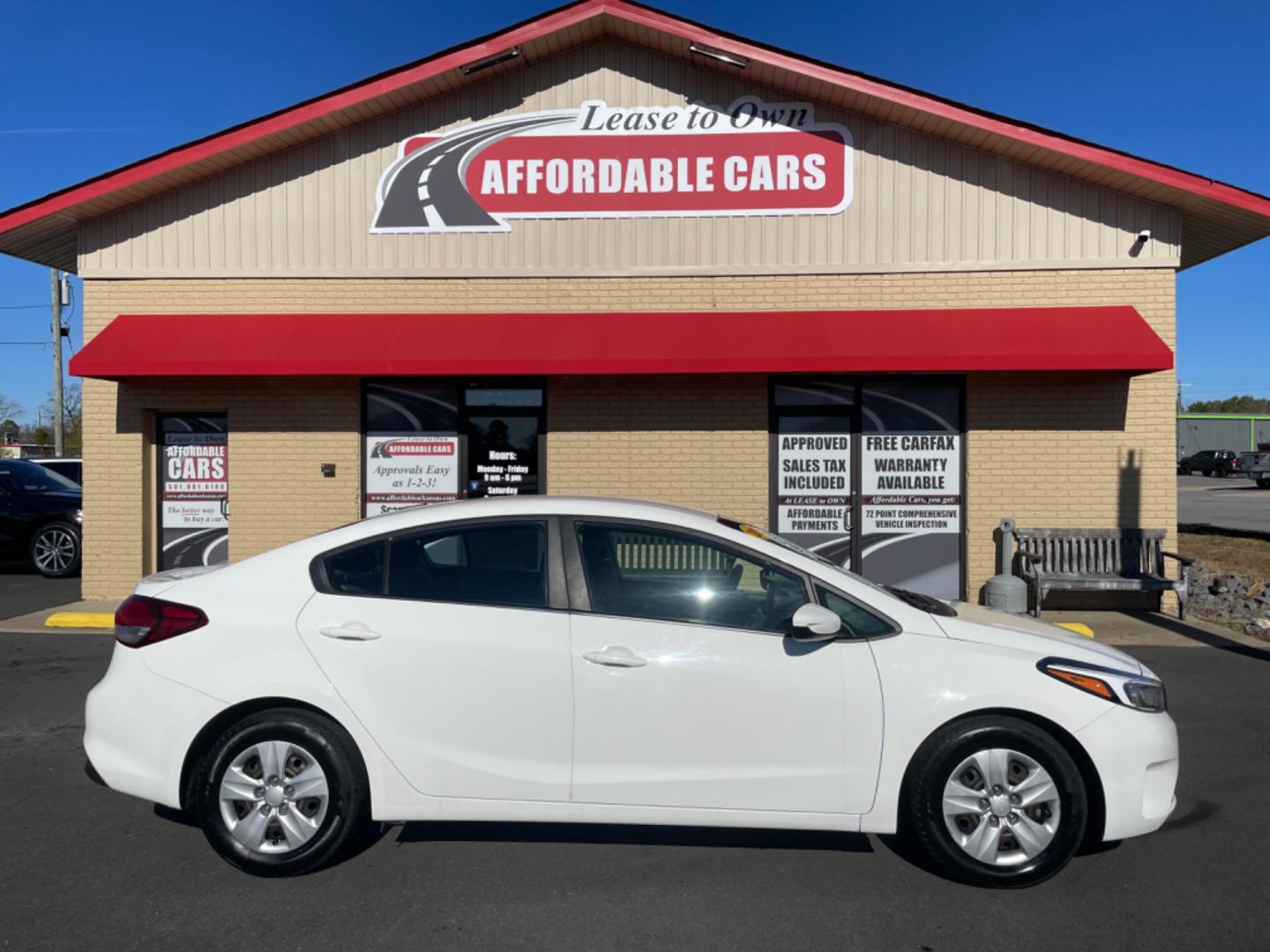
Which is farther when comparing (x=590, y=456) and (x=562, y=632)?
(x=590, y=456)

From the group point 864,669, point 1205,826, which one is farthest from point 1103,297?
point 864,669

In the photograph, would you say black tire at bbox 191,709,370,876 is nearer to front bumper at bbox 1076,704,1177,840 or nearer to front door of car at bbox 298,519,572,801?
front door of car at bbox 298,519,572,801

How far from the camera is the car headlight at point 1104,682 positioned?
3896 mm

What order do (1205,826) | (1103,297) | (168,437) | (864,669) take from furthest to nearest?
1. (168,437)
2. (1103,297)
3. (1205,826)
4. (864,669)

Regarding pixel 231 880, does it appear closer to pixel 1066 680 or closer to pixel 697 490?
A: pixel 1066 680

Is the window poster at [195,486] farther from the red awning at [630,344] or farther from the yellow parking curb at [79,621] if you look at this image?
the yellow parking curb at [79,621]

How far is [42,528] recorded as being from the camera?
13.1 meters

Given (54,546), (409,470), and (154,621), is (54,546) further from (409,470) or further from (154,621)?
(154,621)

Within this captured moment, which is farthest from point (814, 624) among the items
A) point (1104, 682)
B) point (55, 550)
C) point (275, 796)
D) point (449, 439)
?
point (55, 550)

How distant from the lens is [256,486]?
11.1 metres

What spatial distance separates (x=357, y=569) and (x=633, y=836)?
1.76 m

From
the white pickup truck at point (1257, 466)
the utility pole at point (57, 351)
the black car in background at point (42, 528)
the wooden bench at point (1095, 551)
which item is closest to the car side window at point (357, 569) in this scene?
the wooden bench at point (1095, 551)

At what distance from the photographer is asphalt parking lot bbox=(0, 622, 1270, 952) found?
350 centimetres

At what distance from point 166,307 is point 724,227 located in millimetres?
6447
